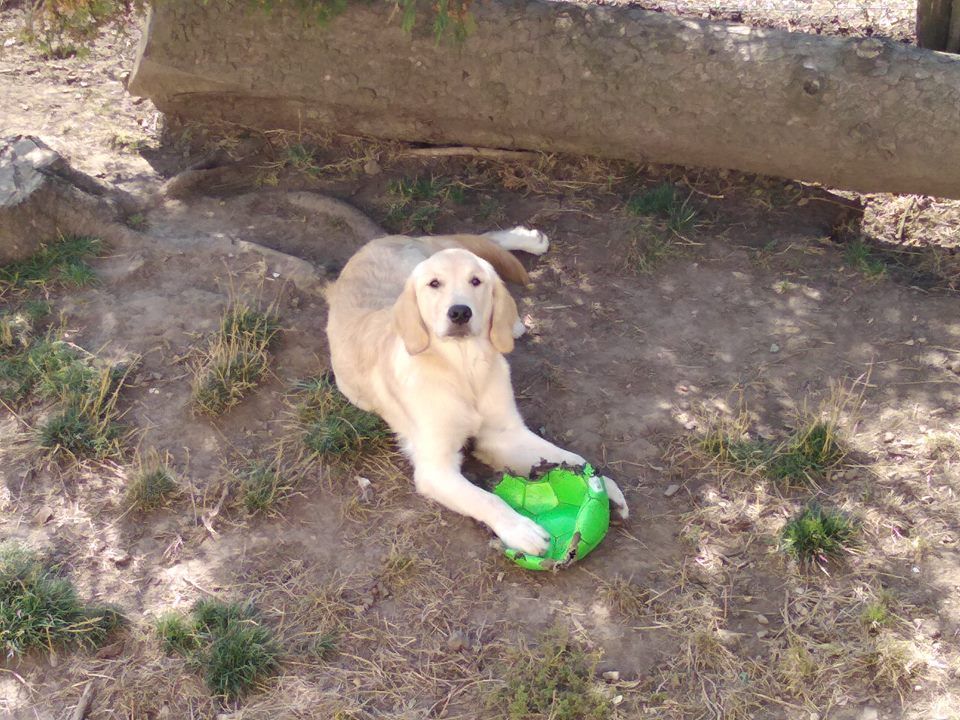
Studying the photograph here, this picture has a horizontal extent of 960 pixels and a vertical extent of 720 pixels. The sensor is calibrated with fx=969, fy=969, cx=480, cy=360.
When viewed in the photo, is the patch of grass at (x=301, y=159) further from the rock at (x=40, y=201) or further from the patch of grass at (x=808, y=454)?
the patch of grass at (x=808, y=454)

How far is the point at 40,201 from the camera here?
5398 millimetres

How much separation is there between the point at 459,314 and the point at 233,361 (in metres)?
1.34

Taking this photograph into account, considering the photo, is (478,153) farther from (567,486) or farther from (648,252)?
(567,486)

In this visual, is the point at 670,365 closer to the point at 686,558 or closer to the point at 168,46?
the point at 686,558

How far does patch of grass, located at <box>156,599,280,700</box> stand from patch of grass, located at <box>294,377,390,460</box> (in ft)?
2.97

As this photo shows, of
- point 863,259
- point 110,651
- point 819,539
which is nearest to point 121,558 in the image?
point 110,651

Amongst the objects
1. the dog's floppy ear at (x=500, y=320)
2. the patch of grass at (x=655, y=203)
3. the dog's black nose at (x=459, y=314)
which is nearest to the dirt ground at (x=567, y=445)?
the patch of grass at (x=655, y=203)

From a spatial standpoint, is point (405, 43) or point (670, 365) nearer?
point (670, 365)

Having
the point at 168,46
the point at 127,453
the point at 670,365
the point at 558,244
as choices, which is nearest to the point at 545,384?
the point at 670,365

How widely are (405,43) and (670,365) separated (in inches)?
92.3

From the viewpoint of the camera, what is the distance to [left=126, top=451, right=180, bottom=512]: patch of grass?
13.4ft

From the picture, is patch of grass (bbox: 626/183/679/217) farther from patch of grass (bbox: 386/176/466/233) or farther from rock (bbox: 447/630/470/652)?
rock (bbox: 447/630/470/652)

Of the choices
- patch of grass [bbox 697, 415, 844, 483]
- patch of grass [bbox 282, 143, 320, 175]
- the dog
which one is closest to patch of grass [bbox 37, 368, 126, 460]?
the dog

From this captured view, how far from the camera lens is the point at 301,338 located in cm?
506
